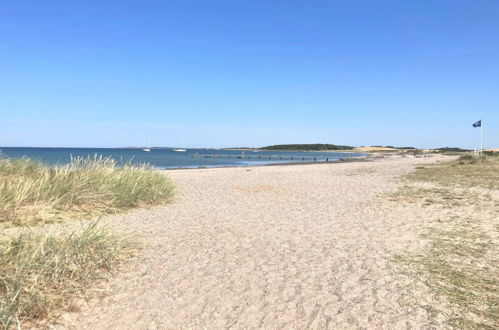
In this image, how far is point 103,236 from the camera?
227 inches

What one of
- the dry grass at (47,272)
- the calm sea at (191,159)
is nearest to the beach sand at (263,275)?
the dry grass at (47,272)

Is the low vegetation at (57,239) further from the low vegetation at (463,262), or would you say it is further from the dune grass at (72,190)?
the low vegetation at (463,262)

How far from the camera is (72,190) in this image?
9.91 m

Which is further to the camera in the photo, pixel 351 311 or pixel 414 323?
pixel 351 311

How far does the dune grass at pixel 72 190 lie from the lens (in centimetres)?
848

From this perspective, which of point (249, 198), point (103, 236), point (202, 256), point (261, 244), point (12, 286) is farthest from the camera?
point (249, 198)

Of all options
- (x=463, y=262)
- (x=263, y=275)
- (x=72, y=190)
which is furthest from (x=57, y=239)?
(x=463, y=262)

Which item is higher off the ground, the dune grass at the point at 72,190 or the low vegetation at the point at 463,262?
the dune grass at the point at 72,190

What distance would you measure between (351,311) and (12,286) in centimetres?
386

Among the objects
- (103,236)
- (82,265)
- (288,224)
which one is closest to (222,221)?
(288,224)

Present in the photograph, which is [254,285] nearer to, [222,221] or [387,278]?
[387,278]

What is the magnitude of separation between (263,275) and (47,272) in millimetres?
2910

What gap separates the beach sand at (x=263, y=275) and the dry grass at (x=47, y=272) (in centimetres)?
27

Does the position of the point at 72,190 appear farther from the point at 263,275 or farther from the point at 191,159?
the point at 191,159
